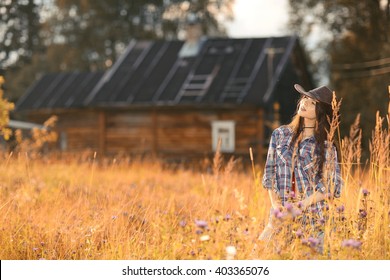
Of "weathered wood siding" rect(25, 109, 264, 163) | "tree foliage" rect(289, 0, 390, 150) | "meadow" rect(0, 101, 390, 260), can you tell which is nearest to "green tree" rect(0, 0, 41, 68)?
"weathered wood siding" rect(25, 109, 264, 163)

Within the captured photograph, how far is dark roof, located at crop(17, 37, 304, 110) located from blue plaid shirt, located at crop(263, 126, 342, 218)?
12286mm

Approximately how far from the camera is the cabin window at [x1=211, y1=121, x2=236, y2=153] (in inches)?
700

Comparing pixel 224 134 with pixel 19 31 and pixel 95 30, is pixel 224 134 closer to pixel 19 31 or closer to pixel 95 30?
pixel 19 31

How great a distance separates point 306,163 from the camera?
4.25 metres

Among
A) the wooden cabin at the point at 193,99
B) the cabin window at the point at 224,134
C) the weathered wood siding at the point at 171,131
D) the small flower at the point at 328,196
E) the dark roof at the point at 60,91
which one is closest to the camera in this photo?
the small flower at the point at 328,196

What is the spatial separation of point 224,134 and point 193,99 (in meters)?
1.57

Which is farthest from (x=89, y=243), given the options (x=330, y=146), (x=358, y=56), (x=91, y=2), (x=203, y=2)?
(x=91, y=2)

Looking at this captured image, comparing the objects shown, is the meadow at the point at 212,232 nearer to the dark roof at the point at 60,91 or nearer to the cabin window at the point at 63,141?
the cabin window at the point at 63,141

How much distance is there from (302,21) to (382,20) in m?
5.34

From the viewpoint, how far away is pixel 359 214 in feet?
13.6

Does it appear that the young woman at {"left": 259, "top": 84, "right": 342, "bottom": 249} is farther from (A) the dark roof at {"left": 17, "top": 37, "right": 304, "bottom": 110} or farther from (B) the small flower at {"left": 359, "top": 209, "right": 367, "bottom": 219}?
(A) the dark roof at {"left": 17, "top": 37, "right": 304, "bottom": 110}

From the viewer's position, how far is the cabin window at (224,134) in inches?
700

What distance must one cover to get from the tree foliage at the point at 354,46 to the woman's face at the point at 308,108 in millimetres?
11840

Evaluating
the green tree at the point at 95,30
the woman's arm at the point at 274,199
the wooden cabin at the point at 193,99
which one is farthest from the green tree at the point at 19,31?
the woman's arm at the point at 274,199
